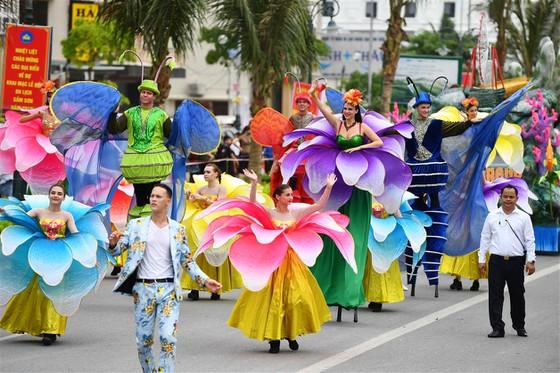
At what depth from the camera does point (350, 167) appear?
45.1ft

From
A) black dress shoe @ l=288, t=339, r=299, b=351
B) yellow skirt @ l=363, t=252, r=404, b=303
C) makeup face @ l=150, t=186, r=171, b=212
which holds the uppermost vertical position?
makeup face @ l=150, t=186, r=171, b=212

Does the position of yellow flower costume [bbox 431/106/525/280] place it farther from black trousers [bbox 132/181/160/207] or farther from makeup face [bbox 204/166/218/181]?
black trousers [bbox 132/181/160/207]

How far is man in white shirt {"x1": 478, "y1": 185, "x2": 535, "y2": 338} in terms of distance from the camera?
13516 millimetres

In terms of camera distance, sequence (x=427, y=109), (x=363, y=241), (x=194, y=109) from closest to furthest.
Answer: (x=363, y=241) → (x=194, y=109) → (x=427, y=109)

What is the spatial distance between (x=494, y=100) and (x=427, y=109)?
16.5 feet

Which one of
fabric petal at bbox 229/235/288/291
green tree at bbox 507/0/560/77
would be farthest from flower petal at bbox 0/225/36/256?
green tree at bbox 507/0/560/77

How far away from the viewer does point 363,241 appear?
14.2m

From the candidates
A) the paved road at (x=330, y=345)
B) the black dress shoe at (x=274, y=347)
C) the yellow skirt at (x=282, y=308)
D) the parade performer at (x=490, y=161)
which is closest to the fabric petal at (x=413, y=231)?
the paved road at (x=330, y=345)

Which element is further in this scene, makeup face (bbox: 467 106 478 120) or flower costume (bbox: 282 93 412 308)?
makeup face (bbox: 467 106 478 120)

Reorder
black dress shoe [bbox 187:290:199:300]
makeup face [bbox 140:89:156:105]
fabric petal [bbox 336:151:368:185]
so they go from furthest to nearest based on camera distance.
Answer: black dress shoe [bbox 187:290:199:300] → makeup face [bbox 140:89:156:105] → fabric petal [bbox 336:151:368:185]

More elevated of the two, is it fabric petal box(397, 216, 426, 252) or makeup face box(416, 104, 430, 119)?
makeup face box(416, 104, 430, 119)

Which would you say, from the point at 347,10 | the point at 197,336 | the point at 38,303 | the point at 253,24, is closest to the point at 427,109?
the point at 197,336

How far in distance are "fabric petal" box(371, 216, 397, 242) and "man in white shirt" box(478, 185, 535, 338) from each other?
156cm

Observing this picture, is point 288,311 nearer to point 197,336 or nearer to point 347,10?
point 197,336
